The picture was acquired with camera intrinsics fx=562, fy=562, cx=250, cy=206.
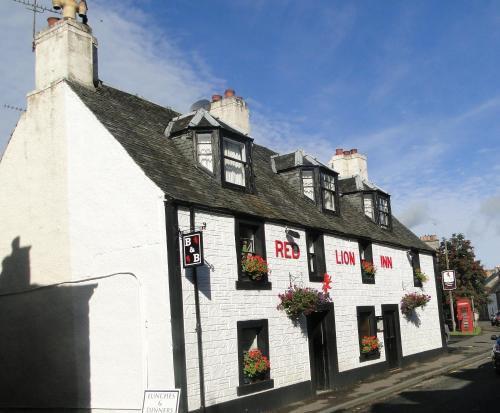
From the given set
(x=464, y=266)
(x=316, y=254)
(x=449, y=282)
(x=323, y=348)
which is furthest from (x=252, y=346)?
(x=464, y=266)

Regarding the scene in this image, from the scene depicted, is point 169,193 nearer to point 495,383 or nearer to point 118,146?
point 118,146

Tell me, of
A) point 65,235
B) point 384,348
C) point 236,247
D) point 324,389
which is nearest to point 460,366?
point 384,348

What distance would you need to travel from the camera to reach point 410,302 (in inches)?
867

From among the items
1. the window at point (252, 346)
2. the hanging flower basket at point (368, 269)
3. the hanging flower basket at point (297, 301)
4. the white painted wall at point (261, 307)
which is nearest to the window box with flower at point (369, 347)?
the white painted wall at point (261, 307)

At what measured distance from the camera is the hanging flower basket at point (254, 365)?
44.0ft

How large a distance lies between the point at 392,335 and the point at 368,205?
544 centimetres

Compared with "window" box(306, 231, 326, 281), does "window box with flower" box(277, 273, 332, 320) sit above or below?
below

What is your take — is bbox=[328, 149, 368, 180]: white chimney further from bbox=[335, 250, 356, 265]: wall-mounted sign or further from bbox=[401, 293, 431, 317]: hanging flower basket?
bbox=[335, 250, 356, 265]: wall-mounted sign

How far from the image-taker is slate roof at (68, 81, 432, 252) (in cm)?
1319

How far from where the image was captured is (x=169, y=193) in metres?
12.2

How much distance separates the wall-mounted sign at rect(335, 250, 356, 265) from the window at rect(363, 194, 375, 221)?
15.0 ft

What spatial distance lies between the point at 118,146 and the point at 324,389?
9479mm

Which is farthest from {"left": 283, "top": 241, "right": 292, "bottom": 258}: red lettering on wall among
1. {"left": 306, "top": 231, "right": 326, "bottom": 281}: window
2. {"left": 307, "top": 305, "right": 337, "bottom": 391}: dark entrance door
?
{"left": 307, "top": 305, "right": 337, "bottom": 391}: dark entrance door

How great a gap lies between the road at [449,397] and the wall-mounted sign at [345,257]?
14.3ft
